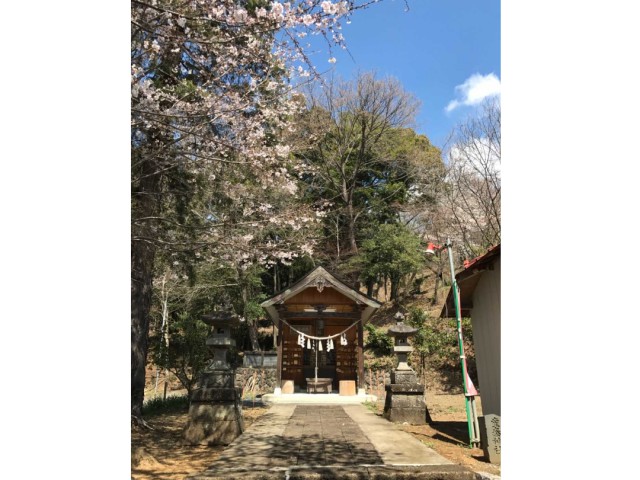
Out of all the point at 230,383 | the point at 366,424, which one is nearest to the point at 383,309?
the point at 366,424

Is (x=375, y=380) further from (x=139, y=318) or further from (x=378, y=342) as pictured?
(x=139, y=318)

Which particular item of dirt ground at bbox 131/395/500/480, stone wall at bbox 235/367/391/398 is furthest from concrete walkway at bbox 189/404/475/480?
stone wall at bbox 235/367/391/398

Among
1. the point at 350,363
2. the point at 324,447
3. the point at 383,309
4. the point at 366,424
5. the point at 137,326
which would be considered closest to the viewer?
the point at 324,447

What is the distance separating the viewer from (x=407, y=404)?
8.70 meters

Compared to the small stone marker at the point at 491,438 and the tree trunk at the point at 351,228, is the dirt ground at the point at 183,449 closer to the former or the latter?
the small stone marker at the point at 491,438

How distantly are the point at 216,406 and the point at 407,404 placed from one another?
3.89 meters

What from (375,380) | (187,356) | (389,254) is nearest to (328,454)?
(187,356)

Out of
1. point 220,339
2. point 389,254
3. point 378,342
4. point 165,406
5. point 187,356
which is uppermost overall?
point 389,254

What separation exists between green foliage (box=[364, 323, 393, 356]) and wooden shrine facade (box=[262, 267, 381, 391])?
4084mm

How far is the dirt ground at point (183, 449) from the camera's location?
5098mm

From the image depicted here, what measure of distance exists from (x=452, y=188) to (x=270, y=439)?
1707cm

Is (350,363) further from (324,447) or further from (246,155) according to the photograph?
(246,155)

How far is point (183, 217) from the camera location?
24.0ft

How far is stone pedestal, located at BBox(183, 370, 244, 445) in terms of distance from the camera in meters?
6.67
